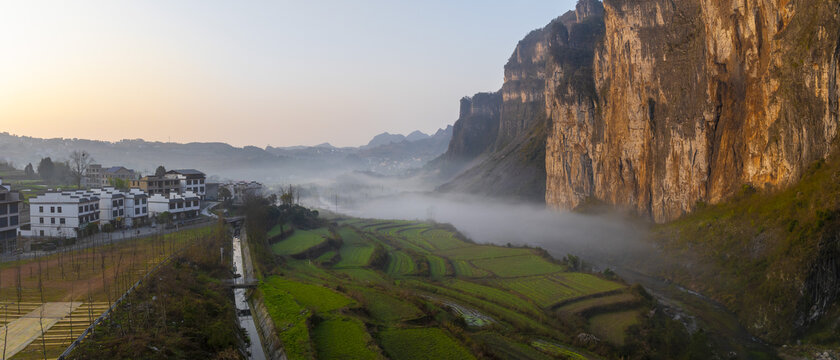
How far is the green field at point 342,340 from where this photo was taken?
24.3 metres

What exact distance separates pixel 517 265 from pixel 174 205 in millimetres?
43399

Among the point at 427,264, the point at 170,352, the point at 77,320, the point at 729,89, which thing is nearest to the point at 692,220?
the point at 729,89

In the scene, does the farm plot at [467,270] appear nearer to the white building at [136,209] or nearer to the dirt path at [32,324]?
the dirt path at [32,324]

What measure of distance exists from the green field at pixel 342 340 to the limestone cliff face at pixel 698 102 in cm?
3945

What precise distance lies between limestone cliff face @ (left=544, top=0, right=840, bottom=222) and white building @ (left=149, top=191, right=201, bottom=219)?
6316cm

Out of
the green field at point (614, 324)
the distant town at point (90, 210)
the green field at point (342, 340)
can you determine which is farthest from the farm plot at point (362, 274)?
Answer: the distant town at point (90, 210)

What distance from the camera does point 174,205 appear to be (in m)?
60.2

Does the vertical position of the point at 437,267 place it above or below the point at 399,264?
below

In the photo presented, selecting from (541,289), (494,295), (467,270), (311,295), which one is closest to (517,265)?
(467,270)

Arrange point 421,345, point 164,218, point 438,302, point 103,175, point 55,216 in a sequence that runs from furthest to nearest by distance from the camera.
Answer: point 103,175
point 164,218
point 55,216
point 438,302
point 421,345

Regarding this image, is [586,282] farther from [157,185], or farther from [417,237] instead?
[157,185]

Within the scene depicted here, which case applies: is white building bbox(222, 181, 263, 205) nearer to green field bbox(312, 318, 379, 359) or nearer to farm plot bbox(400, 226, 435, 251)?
farm plot bbox(400, 226, 435, 251)

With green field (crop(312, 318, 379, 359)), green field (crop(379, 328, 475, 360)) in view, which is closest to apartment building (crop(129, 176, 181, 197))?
green field (crop(312, 318, 379, 359))

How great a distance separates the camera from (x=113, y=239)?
4494 cm
